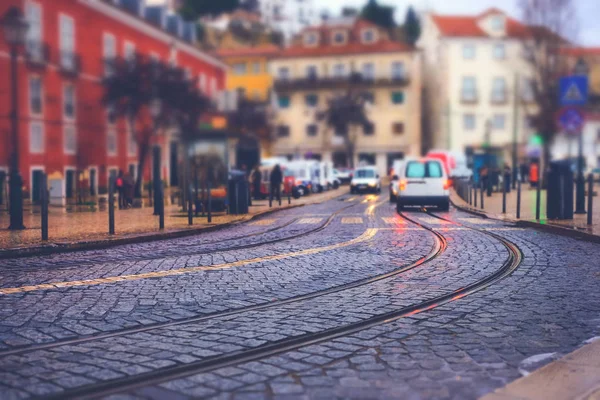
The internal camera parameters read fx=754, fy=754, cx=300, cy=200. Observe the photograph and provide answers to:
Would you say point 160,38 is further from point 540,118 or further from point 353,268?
point 353,268

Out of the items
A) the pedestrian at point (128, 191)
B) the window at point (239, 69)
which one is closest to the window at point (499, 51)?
the window at point (239, 69)

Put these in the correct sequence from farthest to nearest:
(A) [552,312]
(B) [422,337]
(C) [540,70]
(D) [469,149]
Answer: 1. (D) [469,149]
2. (C) [540,70]
3. (A) [552,312]
4. (B) [422,337]

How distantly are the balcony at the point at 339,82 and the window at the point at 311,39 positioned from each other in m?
4.56

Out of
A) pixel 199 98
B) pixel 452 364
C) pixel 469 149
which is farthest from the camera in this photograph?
pixel 469 149

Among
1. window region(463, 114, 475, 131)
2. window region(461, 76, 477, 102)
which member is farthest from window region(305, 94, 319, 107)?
window region(463, 114, 475, 131)

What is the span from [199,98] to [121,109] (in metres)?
4.70

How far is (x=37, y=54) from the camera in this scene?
3544cm

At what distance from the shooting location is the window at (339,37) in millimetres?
75500

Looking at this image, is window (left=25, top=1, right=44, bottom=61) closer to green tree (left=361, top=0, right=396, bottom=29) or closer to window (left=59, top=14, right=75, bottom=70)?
window (left=59, top=14, right=75, bottom=70)

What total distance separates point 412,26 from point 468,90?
32014 millimetres

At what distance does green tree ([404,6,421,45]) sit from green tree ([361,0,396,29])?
2145 mm

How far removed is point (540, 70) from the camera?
45.7 m

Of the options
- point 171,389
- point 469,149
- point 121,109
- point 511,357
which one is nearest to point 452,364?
point 511,357

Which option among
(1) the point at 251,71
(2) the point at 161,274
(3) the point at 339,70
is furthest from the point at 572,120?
(1) the point at 251,71
